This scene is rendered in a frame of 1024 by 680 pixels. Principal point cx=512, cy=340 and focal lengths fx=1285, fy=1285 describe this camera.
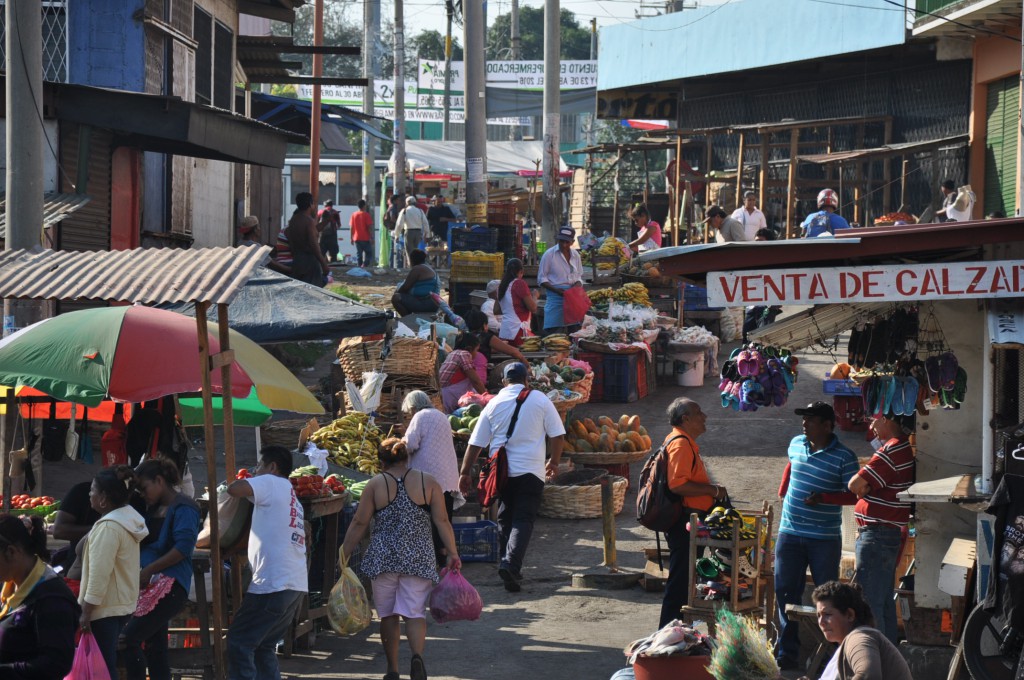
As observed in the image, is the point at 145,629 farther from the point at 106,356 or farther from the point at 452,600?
the point at 452,600

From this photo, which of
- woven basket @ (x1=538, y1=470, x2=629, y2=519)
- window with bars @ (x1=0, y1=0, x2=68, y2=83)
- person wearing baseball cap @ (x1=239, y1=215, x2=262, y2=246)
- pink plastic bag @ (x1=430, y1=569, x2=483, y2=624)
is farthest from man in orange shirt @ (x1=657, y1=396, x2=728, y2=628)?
person wearing baseball cap @ (x1=239, y1=215, x2=262, y2=246)

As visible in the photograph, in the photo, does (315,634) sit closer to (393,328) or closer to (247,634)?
(247,634)

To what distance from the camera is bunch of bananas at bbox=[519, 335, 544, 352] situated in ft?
51.5

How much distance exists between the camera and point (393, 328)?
1246 cm

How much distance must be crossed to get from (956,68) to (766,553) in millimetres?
14982

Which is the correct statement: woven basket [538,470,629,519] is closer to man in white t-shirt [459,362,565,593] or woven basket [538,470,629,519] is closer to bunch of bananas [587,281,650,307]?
man in white t-shirt [459,362,565,593]

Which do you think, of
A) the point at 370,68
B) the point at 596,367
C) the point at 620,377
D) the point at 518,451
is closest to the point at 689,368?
the point at 620,377

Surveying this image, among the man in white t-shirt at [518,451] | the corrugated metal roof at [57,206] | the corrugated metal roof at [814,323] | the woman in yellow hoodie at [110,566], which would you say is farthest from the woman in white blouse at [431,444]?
the corrugated metal roof at [57,206]

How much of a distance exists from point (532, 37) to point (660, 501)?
213ft

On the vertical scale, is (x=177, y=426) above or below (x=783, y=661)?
above

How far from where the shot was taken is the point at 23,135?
29.7 ft

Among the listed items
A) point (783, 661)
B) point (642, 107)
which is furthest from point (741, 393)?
point (642, 107)

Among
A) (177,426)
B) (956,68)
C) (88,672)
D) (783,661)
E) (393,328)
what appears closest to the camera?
(88,672)

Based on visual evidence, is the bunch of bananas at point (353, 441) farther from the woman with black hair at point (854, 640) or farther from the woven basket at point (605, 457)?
the woman with black hair at point (854, 640)
